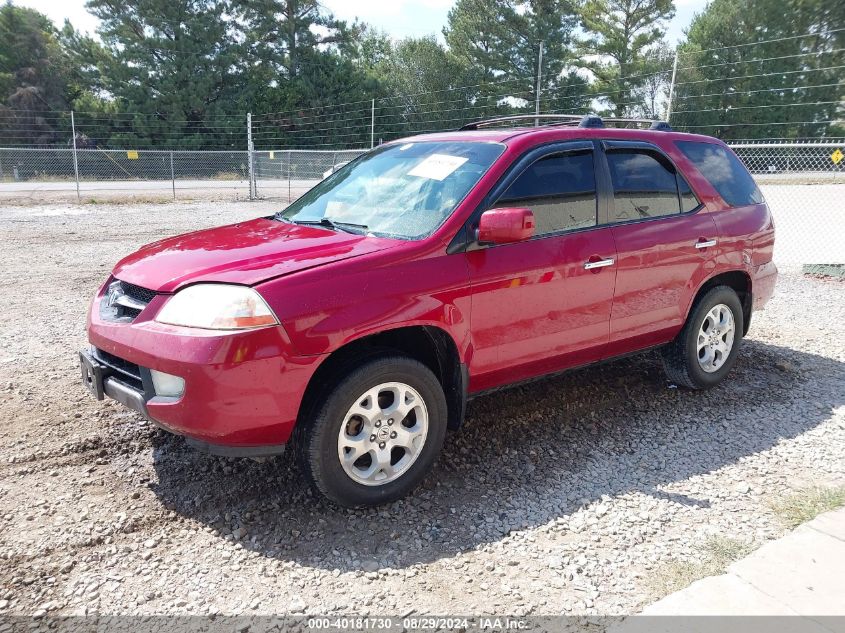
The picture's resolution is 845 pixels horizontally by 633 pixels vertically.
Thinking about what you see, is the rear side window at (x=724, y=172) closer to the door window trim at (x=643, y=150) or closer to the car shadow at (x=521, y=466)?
the door window trim at (x=643, y=150)

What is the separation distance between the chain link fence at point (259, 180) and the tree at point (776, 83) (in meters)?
2.02

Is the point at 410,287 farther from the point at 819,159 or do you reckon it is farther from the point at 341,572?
the point at 819,159

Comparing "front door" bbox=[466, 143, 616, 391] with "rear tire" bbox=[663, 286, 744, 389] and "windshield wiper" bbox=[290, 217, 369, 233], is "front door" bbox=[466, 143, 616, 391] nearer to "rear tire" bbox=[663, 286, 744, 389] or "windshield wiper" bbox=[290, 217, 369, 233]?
"windshield wiper" bbox=[290, 217, 369, 233]

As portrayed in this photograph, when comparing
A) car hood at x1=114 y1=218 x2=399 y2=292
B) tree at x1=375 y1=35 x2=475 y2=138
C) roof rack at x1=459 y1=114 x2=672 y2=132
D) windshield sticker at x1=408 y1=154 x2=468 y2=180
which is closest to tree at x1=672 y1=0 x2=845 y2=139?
tree at x1=375 y1=35 x2=475 y2=138

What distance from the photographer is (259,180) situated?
945 inches

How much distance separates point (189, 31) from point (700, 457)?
46.1 meters

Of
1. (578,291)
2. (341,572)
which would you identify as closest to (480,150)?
(578,291)

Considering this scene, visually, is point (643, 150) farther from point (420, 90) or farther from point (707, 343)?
point (420, 90)

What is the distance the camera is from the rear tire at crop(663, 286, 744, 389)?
15.0 feet

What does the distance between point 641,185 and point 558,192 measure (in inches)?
30.5

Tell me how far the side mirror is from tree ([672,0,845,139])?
104 ft

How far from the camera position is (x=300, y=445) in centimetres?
297

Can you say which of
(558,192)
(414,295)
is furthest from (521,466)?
(558,192)

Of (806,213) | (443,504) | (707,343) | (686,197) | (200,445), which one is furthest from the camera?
(806,213)
